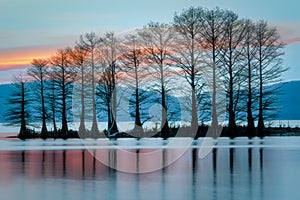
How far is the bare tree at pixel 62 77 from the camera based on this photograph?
48.0m

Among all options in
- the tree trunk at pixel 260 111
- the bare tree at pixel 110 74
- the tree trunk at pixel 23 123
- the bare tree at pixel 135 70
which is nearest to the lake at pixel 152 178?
the tree trunk at pixel 260 111

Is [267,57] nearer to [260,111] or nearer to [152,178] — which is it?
[260,111]

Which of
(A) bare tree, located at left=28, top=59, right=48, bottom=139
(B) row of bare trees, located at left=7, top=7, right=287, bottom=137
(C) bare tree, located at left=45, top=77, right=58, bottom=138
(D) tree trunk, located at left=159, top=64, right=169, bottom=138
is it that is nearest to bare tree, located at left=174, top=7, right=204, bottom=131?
(B) row of bare trees, located at left=7, top=7, right=287, bottom=137

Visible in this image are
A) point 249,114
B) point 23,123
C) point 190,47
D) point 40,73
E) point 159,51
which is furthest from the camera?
point 40,73

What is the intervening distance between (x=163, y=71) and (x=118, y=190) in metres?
32.9

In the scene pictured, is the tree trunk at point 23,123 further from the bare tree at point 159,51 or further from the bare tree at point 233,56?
the bare tree at point 233,56

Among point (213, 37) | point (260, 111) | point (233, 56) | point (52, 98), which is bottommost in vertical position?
point (260, 111)

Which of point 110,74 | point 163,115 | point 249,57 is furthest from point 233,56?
point 110,74

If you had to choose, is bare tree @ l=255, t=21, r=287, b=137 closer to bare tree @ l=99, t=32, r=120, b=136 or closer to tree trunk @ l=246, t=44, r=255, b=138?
tree trunk @ l=246, t=44, r=255, b=138

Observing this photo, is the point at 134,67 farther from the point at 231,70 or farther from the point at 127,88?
the point at 231,70

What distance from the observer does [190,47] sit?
44000 millimetres

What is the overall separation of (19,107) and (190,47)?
50.9ft

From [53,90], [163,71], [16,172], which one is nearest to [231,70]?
[163,71]

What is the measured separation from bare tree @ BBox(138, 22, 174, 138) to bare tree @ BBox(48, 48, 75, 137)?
24.8ft
